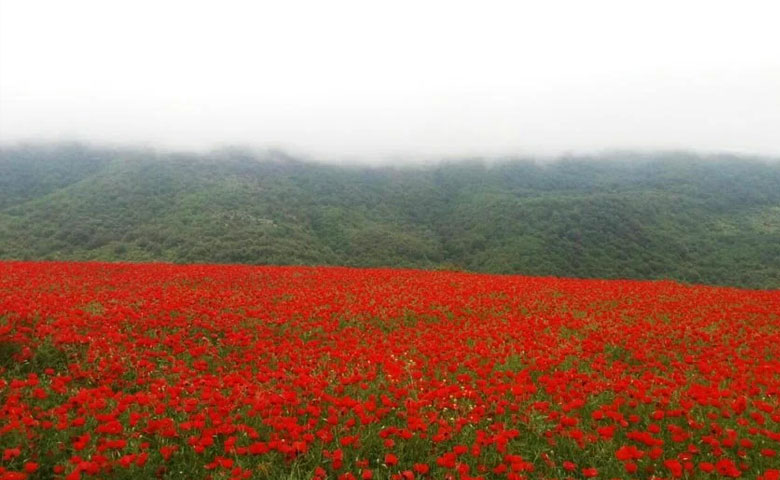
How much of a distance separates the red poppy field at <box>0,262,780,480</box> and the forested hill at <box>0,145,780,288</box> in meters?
26.7

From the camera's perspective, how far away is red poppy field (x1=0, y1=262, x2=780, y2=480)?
17.3 feet

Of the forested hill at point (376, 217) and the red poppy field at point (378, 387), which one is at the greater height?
the red poppy field at point (378, 387)

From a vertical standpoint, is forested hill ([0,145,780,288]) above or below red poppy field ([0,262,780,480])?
below

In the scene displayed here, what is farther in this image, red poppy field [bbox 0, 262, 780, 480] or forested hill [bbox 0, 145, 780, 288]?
forested hill [bbox 0, 145, 780, 288]

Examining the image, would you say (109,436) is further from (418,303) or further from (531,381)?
(418,303)

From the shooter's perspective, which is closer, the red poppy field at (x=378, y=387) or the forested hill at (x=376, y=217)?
the red poppy field at (x=378, y=387)

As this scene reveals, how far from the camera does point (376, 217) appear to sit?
105 m

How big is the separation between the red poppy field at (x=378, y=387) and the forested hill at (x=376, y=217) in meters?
26.7

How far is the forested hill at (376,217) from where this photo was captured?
68000mm

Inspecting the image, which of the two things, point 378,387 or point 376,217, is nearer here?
point 378,387

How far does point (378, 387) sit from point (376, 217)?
9768 centimetres

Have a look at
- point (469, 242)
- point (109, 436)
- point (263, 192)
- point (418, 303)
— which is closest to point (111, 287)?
point (418, 303)

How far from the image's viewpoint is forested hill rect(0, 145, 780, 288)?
68000 mm

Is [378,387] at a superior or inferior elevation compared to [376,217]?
superior
